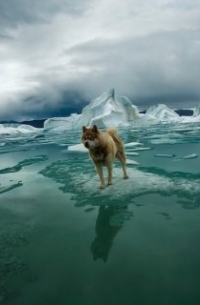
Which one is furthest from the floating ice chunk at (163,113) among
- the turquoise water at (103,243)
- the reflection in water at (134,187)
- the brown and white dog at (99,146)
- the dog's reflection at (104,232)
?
the dog's reflection at (104,232)

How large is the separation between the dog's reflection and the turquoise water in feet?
0.04

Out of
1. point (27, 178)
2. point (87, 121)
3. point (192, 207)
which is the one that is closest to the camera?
point (192, 207)

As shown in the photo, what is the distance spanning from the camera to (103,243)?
3717mm

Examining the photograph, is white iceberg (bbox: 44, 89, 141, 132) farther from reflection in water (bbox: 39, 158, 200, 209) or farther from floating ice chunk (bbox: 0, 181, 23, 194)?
floating ice chunk (bbox: 0, 181, 23, 194)

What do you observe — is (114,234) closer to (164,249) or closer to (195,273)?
(164,249)

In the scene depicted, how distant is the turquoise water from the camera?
2738mm

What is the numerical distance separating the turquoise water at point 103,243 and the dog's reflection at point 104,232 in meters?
0.01

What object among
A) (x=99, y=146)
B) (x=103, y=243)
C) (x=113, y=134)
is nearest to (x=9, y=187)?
(x=99, y=146)

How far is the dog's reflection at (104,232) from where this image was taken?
11.4 ft

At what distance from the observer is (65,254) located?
137 inches

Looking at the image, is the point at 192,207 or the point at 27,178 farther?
the point at 27,178

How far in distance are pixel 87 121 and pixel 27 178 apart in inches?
1937

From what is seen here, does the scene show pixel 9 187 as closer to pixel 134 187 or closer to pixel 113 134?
pixel 113 134

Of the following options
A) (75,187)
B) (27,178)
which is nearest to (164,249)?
(75,187)
